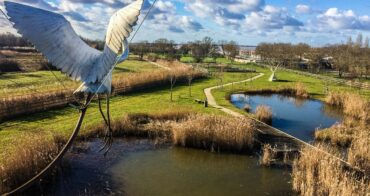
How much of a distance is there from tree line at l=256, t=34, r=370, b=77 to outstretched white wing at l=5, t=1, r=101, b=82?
5020cm

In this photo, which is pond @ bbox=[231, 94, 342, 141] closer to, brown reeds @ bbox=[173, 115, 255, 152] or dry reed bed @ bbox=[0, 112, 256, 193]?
brown reeds @ bbox=[173, 115, 255, 152]

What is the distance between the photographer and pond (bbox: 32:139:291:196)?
14.0 metres

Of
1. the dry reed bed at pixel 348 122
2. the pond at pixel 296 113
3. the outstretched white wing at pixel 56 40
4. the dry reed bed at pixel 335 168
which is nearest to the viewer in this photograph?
the outstretched white wing at pixel 56 40

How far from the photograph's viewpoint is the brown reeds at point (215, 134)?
18.2 meters

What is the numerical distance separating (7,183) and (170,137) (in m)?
9.01

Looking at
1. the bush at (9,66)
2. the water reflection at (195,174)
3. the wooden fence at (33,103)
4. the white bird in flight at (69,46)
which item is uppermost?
the white bird in flight at (69,46)

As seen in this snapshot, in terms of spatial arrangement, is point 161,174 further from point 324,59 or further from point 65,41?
point 324,59

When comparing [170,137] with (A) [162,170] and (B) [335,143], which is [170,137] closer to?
(A) [162,170]

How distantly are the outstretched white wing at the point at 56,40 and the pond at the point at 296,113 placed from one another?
17.6 metres

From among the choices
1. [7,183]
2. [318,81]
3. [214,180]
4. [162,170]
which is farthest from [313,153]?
[318,81]

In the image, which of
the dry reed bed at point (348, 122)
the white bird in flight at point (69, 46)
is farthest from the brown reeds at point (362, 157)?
the white bird in flight at point (69, 46)

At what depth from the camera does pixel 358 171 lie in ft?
49.8

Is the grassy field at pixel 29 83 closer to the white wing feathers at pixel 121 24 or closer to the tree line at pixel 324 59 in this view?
the white wing feathers at pixel 121 24

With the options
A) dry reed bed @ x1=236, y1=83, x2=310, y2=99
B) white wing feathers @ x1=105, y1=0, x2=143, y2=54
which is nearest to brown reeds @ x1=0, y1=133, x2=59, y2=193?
white wing feathers @ x1=105, y1=0, x2=143, y2=54
